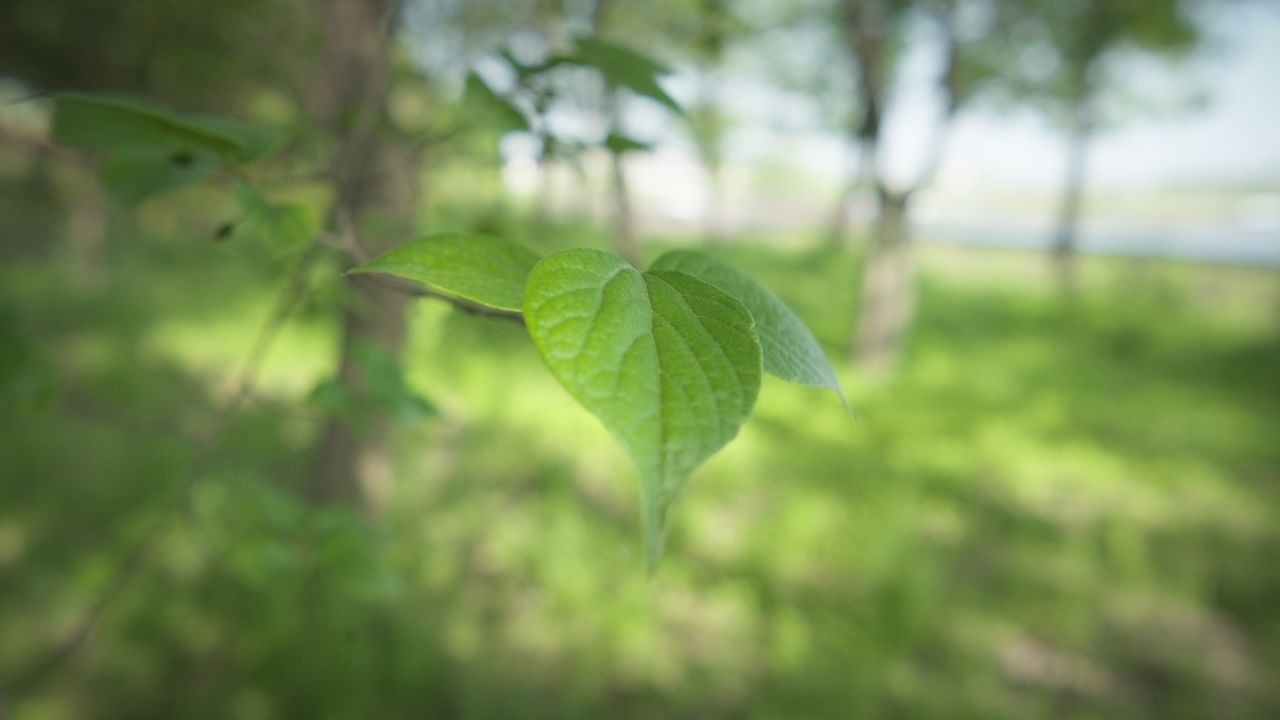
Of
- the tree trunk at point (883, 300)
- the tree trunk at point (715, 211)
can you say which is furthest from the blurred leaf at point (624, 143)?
the tree trunk at point (715, 211)

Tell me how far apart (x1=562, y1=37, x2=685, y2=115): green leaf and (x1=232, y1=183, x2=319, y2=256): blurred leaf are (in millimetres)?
235

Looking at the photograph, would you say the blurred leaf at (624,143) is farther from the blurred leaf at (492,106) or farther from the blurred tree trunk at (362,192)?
the blurred tree trunk at (362,192)

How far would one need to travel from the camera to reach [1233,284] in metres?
8.95

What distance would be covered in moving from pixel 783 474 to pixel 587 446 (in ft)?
3.18

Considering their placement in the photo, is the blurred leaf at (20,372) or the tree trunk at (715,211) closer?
the blurred leaf at (20,372)

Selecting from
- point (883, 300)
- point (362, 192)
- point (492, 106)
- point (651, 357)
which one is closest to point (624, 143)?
point (492, 106)

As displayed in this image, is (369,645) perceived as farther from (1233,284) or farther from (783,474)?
(1233,284)

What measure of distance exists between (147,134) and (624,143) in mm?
371

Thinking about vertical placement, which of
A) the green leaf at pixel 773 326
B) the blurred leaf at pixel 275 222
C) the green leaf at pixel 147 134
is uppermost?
the green leaf at pixel 147 134

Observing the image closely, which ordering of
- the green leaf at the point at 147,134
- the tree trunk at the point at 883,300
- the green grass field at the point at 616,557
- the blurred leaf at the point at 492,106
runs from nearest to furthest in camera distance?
the green leaf at the point at 147,134 → the blurred leaf at the point at 492,106 → the green grass field at the point at 616,557 → the tree trunk at the point at 883,300

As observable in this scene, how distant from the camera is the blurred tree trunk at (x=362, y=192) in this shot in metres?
0.86

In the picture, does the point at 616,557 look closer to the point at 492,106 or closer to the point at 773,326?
the point at 492,106

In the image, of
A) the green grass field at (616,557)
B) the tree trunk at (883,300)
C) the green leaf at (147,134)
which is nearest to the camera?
the green leaf at (147,134)

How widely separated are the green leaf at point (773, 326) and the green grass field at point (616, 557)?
47 cm
